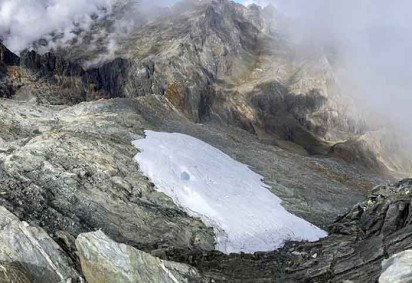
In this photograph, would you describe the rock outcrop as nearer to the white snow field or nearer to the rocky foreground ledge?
the rocky foreground ledge

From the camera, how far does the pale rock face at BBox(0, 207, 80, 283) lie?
76.4ft

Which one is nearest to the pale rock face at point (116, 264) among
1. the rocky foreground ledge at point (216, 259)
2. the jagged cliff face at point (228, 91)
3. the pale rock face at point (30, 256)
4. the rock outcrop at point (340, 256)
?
the rocky foreground ledge at point (216, 259)

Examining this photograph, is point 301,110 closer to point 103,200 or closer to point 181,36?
point 181,36

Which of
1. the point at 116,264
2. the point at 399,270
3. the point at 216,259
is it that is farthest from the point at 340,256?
the point at 116,264

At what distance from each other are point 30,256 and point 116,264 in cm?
385

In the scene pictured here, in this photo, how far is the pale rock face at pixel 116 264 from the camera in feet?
76.0

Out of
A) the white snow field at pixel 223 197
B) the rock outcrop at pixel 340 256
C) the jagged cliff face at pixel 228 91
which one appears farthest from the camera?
the jagged cliff face at pixel 228 91

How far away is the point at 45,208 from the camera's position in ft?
98.7

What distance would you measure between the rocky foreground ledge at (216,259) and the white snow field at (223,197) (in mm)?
1868

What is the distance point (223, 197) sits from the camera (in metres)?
39.2

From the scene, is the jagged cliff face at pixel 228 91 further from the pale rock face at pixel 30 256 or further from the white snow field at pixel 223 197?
the pale rock face at pixel 30 256

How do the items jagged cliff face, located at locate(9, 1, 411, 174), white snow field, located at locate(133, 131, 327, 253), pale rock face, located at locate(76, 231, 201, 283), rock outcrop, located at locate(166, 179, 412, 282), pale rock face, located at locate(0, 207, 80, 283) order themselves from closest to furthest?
pale rock face, located at locate(76, 231, 201, 283) < pale rock face, located at locate(0, 207, 80, 283) < rock outcrop, located at locate(166, 179, 412, 282) < white snow field, located at locate(133, 131, 327, 253) < jagged cliff face, located at locate(9, 1, 411, 174)

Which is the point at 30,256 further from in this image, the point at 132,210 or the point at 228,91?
the point at 228,91

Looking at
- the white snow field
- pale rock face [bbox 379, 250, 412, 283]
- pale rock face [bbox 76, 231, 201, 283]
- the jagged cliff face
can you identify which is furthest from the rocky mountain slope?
the jagged cliff face
